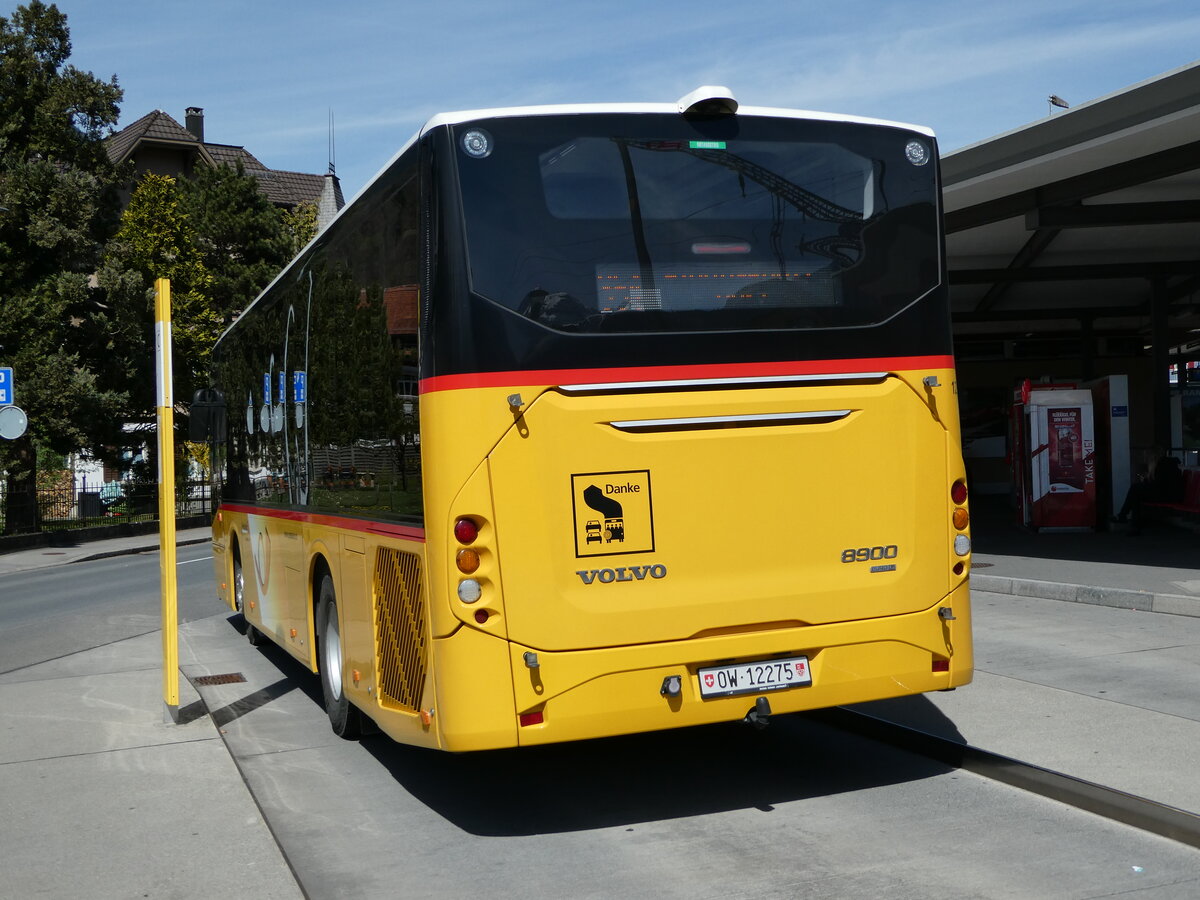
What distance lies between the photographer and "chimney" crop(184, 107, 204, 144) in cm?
7512

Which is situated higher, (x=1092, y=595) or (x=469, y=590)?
(x=469, y=590)

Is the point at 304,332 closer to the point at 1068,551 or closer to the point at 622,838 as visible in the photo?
the point at 622,838

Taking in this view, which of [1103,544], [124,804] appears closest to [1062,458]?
[1103,544]

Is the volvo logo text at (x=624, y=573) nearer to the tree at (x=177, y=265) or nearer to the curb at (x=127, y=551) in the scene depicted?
the curb at (x=127, y=551)

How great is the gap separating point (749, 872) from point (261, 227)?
149ft

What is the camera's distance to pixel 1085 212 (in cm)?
1916

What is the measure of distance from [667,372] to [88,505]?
3229 centimetres

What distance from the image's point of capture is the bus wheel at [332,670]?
7.81 m

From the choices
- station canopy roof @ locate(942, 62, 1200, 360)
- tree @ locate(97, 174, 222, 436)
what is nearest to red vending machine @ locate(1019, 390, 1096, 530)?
station canopy roof @ locate(942, 62, 1200, 360)

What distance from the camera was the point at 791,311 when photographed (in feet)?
19.8

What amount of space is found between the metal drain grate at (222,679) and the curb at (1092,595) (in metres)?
7.61

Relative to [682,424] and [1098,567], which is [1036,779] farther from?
[1098,567]

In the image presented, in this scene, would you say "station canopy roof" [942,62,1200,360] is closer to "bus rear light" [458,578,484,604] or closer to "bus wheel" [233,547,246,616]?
"bus wheel" [233,547,246,616]

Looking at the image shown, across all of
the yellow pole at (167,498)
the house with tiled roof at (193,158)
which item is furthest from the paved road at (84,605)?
the house with tiled roof at (193,158)
